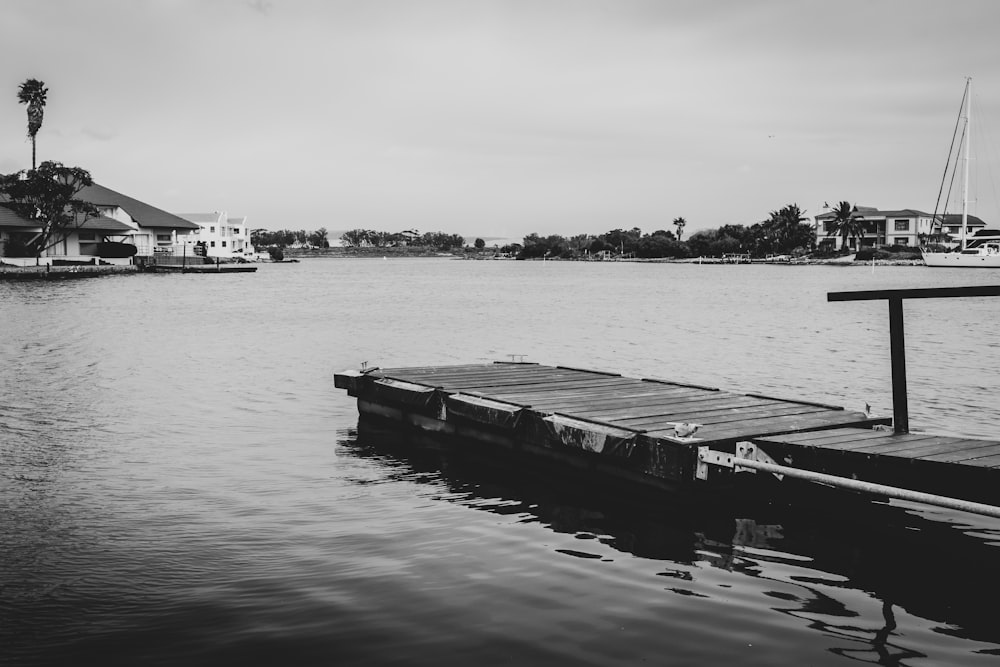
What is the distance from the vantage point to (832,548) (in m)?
8.95

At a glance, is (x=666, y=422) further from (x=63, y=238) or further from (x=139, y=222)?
(x=139, y=222)

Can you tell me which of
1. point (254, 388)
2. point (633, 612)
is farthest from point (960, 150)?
point (633, 612)

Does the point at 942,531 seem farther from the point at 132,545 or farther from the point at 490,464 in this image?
the point at 132,545

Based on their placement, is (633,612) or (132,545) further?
(132,545)

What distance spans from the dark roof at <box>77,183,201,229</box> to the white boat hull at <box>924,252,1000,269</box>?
121 metres

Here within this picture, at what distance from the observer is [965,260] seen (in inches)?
5581

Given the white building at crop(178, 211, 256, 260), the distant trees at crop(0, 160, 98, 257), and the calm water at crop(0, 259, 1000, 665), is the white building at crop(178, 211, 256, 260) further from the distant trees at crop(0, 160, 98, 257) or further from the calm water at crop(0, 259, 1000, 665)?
the calm water at crop(0, 259, 1000, 665)

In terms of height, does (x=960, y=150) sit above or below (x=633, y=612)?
above

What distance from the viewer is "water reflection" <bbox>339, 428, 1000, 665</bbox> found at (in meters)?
6.96

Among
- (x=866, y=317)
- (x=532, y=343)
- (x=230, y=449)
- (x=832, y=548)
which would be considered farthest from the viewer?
(x=866, y=317)

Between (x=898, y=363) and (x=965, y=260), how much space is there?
495ft

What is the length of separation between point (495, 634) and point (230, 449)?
8756 mm

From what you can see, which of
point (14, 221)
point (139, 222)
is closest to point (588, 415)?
point (14, 221)

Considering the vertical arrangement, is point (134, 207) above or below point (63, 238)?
above
